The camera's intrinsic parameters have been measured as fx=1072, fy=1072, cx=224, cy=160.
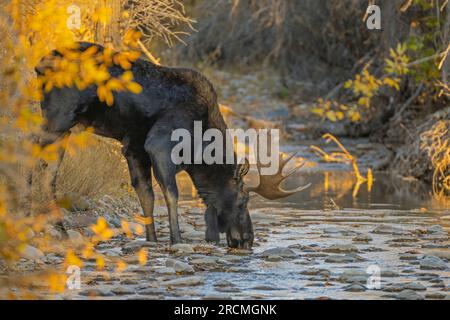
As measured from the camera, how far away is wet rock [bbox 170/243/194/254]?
10.3 meters

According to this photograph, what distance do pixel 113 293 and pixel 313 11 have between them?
54.9ft

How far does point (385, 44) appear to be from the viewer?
20312 millimetres

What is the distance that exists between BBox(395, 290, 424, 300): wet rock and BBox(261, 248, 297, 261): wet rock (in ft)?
6.90

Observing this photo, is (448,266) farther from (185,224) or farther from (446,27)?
(446,27)

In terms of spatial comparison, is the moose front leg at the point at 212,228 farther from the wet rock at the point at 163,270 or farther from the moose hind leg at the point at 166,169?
the wet rock at the point at 163,270

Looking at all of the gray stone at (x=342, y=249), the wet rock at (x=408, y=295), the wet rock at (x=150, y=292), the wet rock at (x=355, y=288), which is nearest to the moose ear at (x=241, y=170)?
the gray stone at (x=342, y=249)

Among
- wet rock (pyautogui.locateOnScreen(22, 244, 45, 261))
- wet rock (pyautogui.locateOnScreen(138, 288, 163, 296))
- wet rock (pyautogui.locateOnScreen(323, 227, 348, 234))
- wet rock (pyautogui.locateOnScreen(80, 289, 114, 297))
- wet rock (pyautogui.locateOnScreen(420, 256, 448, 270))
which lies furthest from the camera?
wet rock (pyautogui.locateOnScreen(323, 227, 348, 234))

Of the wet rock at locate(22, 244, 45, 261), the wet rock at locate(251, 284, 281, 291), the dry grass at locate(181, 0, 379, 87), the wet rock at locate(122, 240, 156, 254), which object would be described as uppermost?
the dry grass at locate(181, 0, 379, 87)

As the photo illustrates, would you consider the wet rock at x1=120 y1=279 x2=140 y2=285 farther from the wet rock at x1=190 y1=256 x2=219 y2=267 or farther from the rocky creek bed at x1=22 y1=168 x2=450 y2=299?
the wet rock at x1=190 y1=256 x2=219 y2=267

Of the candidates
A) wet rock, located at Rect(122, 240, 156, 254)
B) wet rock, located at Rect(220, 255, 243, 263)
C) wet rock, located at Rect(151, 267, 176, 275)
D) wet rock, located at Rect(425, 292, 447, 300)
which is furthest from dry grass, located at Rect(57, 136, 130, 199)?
wet rock, located at Rect(425, 292, 447, 300)

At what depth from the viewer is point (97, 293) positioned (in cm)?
799

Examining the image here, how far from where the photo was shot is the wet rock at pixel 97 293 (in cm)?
796

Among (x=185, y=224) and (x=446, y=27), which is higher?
(x=446, y=27)
